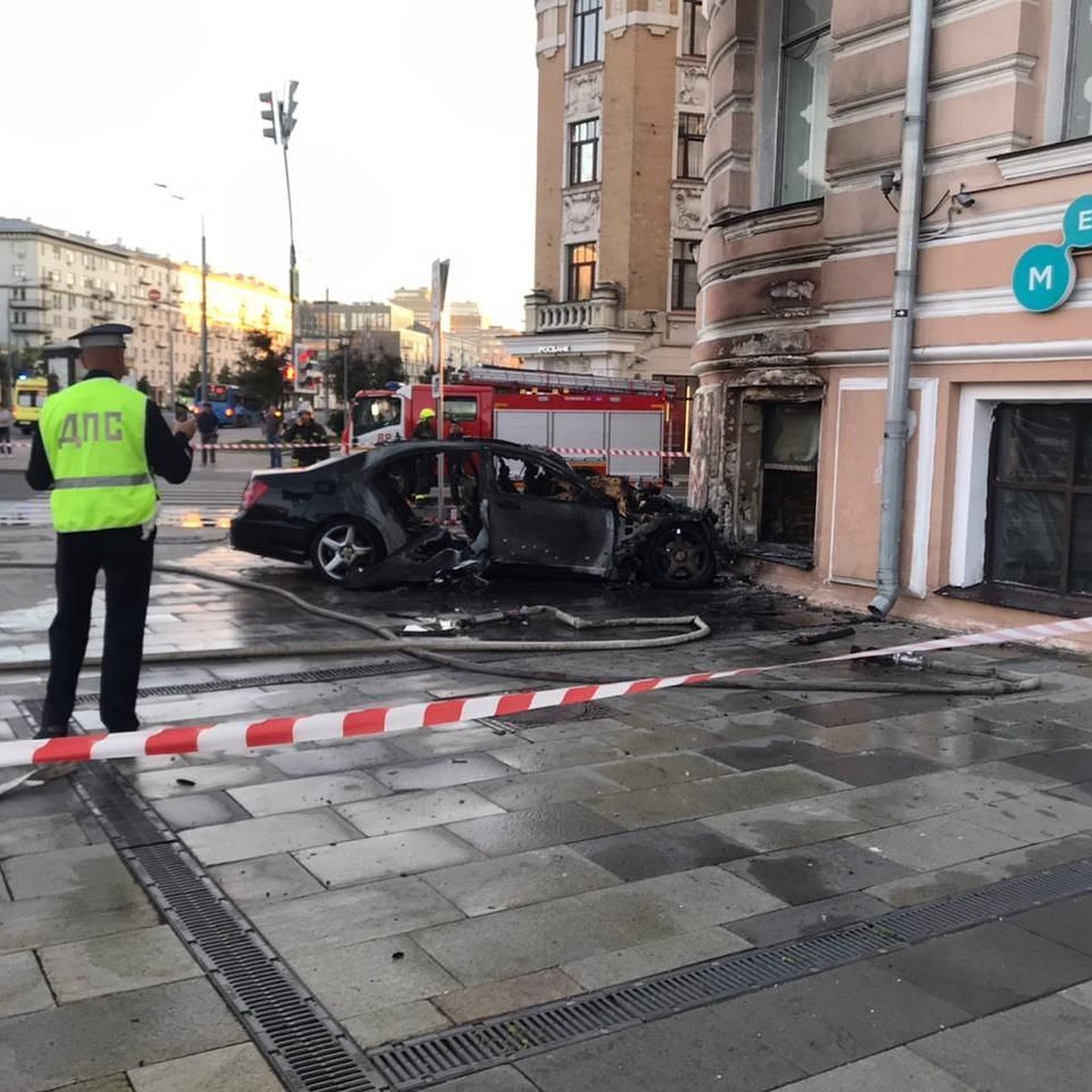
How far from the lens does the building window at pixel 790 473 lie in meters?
11.4

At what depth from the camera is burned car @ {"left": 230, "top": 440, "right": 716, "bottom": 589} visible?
36.9 feet

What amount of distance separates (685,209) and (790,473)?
2577cm

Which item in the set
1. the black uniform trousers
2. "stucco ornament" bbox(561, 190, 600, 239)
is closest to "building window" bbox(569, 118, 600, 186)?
"stucco ornament" bbox(561, 190, 600, 239)

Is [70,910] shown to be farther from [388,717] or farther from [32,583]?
[32,583]

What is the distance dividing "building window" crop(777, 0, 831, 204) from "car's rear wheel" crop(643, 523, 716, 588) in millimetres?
3443

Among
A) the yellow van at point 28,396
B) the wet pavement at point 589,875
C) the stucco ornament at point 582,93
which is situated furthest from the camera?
the yellow van at point 28,396

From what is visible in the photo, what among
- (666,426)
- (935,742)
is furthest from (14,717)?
(666,426)

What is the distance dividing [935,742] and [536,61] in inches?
1438

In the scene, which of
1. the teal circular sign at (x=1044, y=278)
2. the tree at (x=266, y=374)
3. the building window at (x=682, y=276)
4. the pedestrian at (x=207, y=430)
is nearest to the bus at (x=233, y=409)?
the tree at (x=266, y=374)

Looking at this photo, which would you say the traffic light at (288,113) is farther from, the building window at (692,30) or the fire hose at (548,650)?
the fire hose at (548,650)

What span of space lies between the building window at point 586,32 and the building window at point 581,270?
5536 millimetres

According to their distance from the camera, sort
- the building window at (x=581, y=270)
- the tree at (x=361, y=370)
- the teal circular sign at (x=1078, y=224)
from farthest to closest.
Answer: the tree at (x=361, y=370) < the building window at (x=581, y=270) < the teal circular sign at (x=1078, y=224)

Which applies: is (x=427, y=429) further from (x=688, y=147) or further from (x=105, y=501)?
(x=688, y=147)

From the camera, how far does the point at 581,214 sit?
36.8 metres
